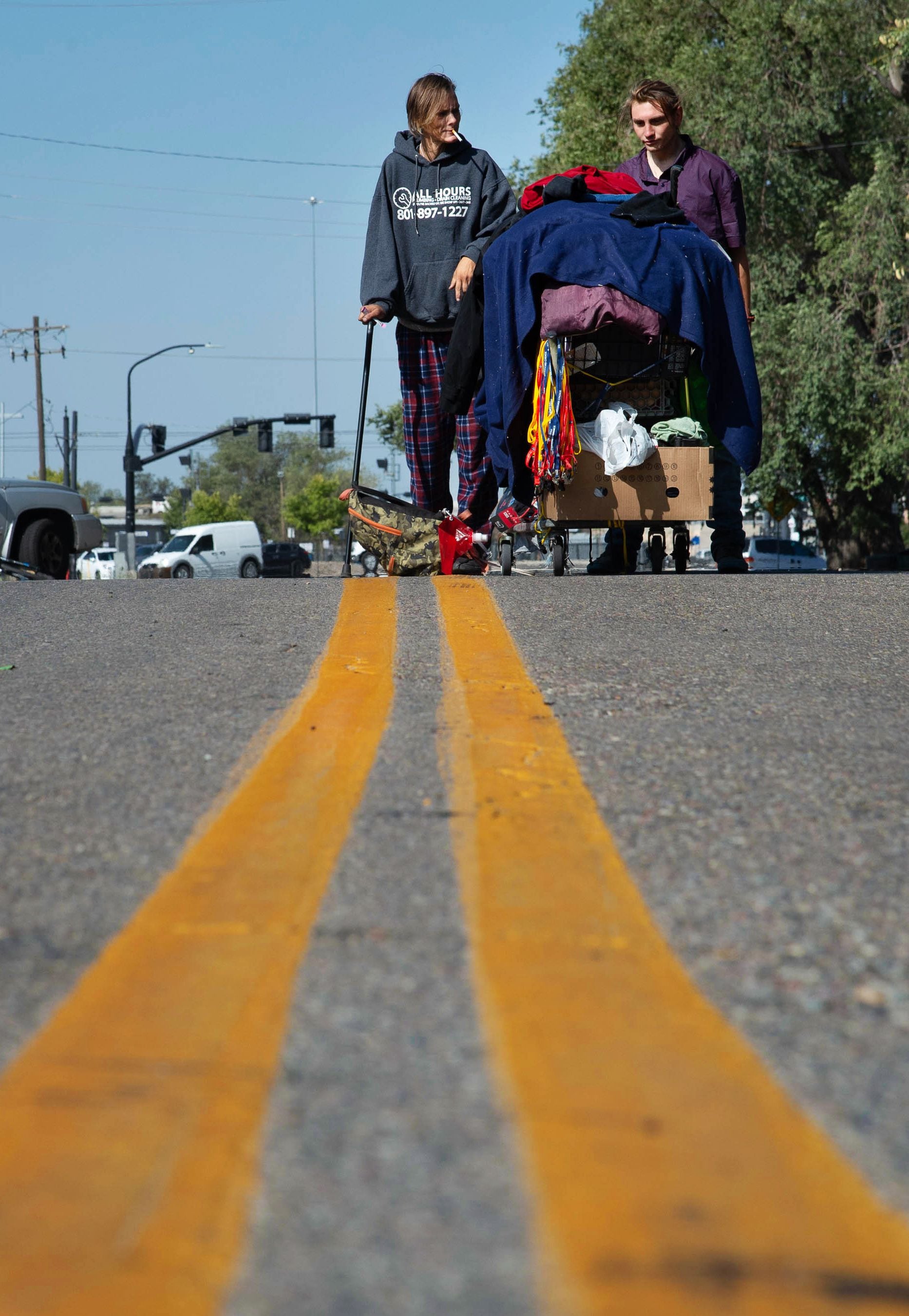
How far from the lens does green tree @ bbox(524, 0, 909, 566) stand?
68.3ft

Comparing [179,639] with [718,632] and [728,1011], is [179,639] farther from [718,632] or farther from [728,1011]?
[728,1011]

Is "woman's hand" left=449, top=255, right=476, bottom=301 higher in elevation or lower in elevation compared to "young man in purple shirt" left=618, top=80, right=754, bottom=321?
lower

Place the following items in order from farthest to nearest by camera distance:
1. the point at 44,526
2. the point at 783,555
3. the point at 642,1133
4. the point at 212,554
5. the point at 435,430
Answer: the point at 783,555 < the point at 212,554 < the point at 44,526 < the point at 435,430 < the point at 642,1133

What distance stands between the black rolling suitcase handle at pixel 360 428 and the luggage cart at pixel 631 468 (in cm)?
84

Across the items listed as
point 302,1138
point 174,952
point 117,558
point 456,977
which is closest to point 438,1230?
point 302,1138

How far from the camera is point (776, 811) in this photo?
231 centimetres

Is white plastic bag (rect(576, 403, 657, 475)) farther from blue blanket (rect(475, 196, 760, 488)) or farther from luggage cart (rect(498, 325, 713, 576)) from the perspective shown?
blue blanket (rect(475, 196, 760, 488))

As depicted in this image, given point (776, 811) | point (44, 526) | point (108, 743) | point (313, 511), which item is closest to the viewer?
point (776, 811)

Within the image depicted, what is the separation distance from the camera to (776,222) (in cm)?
2278

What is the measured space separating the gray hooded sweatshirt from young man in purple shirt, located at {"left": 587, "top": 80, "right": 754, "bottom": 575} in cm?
79

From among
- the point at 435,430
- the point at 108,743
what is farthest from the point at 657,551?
the point at 108,743

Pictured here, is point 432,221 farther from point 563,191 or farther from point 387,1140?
point 387,1140

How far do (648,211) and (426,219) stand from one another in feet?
3.97

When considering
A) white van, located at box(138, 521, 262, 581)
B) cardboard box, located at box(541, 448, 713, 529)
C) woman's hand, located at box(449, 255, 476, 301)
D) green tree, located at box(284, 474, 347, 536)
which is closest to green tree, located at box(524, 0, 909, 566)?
woman's hand, located at box(449, 255, 476, 301)
